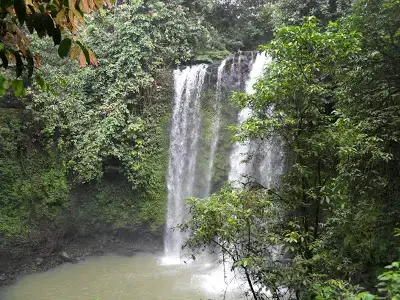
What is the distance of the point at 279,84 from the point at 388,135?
1.41 metres

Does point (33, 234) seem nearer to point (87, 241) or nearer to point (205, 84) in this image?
point (87, 241)

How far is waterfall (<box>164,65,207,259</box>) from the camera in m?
11.7

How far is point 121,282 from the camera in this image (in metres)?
9.11

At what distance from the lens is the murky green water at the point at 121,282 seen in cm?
837

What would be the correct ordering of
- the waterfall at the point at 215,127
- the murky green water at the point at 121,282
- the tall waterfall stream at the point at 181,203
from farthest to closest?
the waterfall at the point at 215,127 → the tall waterfall stream at the point at 181,203 → the murky green water at the point at 121,282

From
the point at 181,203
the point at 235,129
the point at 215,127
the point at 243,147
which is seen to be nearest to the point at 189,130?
A: the point at 215,127

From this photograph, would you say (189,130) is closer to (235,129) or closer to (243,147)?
(243,147)

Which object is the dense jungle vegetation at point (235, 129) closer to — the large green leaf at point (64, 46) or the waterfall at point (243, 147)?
the large green leaf at point (64, 46)

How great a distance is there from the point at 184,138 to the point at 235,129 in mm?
7227

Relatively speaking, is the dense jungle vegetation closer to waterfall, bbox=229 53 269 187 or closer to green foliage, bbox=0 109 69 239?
green foliage, bbox=0 109 69 239

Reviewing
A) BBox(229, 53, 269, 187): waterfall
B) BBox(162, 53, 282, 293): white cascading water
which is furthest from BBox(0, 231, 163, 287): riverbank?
BBox(229, 53, 269, 187): waterfall

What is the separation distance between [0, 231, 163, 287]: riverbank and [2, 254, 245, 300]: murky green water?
30 cm

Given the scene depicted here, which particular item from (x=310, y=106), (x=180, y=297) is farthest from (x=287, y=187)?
(x=180, y=297)

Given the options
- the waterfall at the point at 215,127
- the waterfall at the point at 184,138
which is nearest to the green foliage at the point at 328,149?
the waterfall at the point at 215,127
